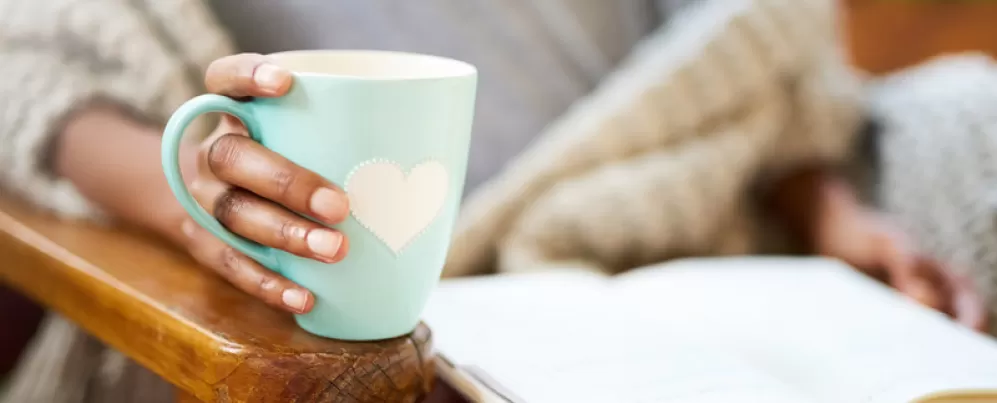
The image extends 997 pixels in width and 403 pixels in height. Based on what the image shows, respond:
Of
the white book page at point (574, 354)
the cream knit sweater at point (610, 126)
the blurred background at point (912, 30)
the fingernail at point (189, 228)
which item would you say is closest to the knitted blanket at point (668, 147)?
the cream knit sweater at point (610, 126)

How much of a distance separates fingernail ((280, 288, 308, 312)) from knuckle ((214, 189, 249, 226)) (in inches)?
1.7

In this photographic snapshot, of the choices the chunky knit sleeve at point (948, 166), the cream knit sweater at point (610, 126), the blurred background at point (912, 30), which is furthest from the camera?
the blurred background at point (912, 30)

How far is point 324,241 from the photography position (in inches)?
12.4

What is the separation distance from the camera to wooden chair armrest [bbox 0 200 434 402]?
31 cm

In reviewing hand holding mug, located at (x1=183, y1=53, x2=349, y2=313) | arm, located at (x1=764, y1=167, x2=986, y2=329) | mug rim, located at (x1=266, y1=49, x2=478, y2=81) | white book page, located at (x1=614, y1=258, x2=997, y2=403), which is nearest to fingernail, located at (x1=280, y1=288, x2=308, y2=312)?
hand holding mug, located at (x1=183, y1=53, x2=349, y2=313)

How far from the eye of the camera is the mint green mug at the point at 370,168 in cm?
31

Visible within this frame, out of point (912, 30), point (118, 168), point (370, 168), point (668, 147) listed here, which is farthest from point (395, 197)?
point (912, 30)

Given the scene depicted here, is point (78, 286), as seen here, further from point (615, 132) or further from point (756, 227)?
point (756, 227)

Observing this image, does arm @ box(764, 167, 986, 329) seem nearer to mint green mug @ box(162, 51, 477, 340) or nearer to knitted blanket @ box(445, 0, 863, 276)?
knitted blanket @ box(445, 0, 863, 276)

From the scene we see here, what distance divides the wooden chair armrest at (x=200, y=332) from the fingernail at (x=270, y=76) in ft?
0.36

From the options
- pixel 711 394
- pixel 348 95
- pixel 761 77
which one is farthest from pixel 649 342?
pixel 761 77

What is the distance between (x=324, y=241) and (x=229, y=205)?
6 cm

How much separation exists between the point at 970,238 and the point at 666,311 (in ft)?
Result: 1.11

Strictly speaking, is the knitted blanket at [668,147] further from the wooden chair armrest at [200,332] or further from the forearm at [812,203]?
the wooden chair armrest at [200,332]
